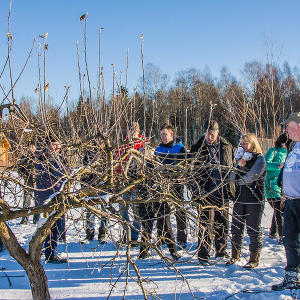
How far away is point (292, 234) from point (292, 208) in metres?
0.27

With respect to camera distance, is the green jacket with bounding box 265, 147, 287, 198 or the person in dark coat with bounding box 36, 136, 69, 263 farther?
the green jacket with bounding box 265, 147, 287, 198

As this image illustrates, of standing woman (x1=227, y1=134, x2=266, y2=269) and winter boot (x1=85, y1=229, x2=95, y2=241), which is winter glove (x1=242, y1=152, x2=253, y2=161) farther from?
winter boot (x1=85, y1=229, x2=95, y2=241)

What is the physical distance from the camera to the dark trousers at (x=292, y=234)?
3264mm

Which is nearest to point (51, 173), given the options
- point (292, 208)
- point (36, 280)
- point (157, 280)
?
point (36, 280)

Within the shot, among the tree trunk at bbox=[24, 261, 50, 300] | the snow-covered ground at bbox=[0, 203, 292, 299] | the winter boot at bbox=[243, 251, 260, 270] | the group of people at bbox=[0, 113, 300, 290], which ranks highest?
the group of people at bbox=[0, 113, 300, 290]

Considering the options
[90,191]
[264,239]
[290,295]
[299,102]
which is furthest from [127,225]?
[299,102]

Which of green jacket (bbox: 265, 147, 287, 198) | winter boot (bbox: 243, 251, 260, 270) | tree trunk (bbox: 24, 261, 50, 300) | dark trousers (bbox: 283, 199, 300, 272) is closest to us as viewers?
tree trunk (bbox: 24, 261, 50, 300)

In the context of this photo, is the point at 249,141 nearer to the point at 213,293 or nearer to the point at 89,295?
the point at 213,293

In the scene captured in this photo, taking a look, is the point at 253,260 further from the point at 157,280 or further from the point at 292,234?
the point at 157,280

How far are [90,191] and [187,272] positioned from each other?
78.6 inches

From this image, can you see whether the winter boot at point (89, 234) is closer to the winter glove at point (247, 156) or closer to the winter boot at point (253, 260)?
the winter boot at point (253, 260)

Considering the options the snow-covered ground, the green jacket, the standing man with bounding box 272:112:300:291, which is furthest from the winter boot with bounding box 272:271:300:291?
the green jacket

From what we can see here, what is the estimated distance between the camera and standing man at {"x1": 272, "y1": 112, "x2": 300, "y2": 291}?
3252mm

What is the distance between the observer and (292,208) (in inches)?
131
